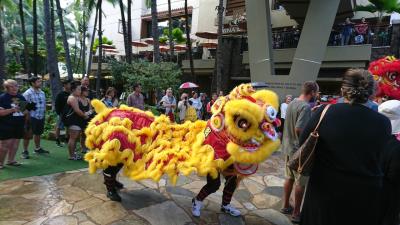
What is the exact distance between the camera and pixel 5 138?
6168 mm

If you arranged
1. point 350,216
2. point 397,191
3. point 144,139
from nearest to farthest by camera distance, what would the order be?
point 350,216, point 397,191, point 144,139

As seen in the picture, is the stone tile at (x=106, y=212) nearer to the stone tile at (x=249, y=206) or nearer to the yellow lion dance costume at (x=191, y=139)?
the yellow lion dance costume at (x=191, y=139)

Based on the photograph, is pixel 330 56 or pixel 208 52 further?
pixel 208 52

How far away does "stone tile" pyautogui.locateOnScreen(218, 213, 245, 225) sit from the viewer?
4.46 metres

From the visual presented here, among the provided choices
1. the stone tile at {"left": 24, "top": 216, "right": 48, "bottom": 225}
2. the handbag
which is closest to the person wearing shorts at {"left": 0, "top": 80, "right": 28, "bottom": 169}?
the stone tile at {"left": 24, "top": 216, "right": 48, "bottom": 225}

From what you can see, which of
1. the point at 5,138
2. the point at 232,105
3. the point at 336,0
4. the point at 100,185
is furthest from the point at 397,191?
the point at 336,0

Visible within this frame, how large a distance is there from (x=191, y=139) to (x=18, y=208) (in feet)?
7.78

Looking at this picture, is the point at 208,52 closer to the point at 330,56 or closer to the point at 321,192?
the point at 330,56

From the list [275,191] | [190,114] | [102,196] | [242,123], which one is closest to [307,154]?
[242,123]

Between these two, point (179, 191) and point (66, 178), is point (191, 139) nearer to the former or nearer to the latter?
point (179, 191)

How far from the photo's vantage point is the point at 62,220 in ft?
13.8

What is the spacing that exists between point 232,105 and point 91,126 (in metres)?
1.96

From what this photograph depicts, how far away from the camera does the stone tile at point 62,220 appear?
163 inches

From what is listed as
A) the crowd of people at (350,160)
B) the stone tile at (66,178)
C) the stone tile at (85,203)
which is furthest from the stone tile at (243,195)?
the crowd of people at (350,160)
